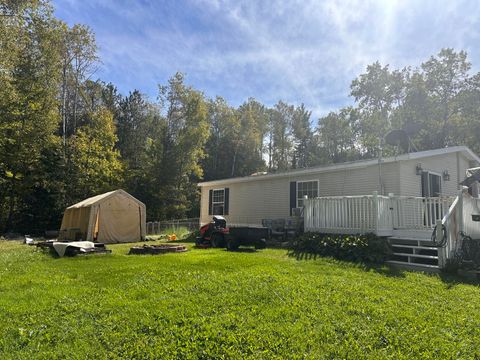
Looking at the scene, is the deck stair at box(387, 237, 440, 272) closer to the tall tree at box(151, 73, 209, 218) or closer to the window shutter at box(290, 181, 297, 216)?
the window shutter at box(290, 181, 297, 216)

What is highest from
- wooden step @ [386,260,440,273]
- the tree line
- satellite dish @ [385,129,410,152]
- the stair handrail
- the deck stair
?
the tree line

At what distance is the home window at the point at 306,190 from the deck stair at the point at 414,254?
15.4 feet

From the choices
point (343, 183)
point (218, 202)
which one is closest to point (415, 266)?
point (343, 183)

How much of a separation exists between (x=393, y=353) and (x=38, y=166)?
2362 cm

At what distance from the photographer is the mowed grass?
11.4ft

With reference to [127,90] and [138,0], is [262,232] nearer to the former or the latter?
[138,0]

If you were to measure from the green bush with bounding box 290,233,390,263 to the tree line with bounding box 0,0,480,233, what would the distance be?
7665 millimetres

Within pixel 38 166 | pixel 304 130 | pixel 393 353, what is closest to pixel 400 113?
pixel 304 130

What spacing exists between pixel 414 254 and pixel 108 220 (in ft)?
39.3

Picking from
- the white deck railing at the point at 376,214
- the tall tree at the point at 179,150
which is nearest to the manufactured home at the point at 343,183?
the white deck railing at the point at 376,214

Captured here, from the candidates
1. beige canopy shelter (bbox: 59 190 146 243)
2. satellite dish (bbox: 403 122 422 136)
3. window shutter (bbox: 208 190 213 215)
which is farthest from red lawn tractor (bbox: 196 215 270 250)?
satellite dish (bbox: 403 122 422 136)

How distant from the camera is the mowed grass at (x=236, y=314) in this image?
3.46 meters

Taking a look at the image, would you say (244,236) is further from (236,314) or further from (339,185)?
(236,314)

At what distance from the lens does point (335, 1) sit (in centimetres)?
854
